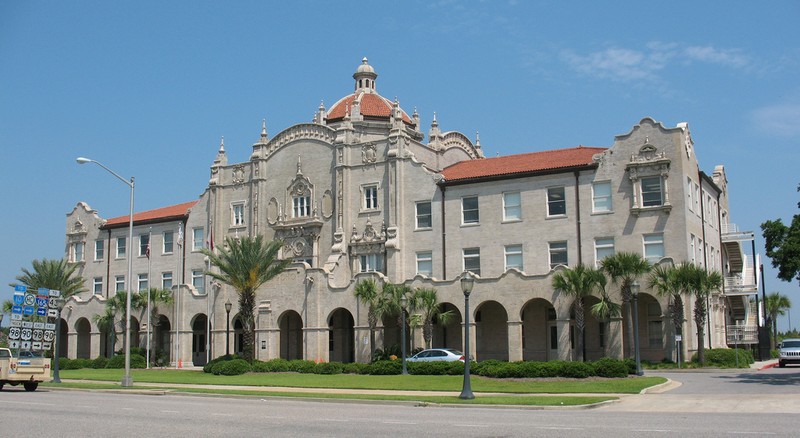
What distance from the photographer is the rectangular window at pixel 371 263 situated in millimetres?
55969

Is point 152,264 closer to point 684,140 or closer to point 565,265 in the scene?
point 565,265

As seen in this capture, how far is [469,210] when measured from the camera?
53.8 metres

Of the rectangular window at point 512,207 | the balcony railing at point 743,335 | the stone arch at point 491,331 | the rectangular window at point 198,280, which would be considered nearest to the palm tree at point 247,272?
the rectangular window at point 198,280

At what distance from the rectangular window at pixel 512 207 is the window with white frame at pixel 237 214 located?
2103 centimetres

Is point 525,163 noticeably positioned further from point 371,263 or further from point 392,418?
point 392,418

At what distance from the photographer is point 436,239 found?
178ft

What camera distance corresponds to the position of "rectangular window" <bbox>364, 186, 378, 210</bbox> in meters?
57.2

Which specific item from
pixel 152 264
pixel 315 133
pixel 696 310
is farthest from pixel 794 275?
pixel 152 264

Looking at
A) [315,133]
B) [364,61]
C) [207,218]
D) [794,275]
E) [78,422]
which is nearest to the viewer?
[78,422]

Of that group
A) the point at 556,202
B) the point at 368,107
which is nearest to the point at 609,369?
the point at 556,202

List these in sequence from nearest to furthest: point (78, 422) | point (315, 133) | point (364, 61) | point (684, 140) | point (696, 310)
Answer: point (78, 422) < point (696, 310) < point (684, 140) < point (315, 133) < point (364, 61)

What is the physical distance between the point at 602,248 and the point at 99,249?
42.8 m

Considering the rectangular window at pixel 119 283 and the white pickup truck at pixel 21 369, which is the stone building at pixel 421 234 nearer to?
the rectangular window at pixel 119 283

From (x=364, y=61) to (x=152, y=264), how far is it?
77.9 ft
